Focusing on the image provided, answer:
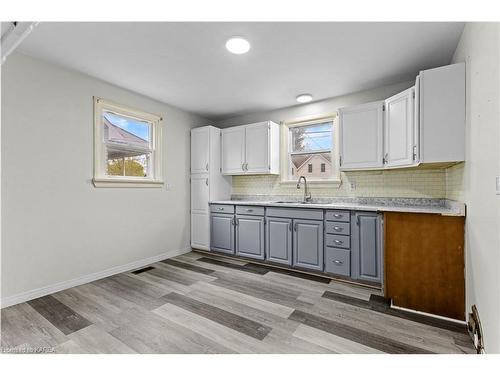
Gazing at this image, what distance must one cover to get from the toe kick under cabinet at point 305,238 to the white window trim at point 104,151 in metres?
1.13

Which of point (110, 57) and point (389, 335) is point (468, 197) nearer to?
point (389, 335)

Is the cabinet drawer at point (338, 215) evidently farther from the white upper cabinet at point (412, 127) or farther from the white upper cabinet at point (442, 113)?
the white upper cabinet at point (442, 113)

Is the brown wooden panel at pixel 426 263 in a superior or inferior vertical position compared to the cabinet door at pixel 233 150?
inferior

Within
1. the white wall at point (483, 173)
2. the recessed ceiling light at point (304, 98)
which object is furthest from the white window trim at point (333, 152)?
the white wall at point (483, 173)

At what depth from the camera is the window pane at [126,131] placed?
3182 mm

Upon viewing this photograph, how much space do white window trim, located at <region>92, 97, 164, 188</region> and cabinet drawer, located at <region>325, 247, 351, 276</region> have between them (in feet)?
8.83

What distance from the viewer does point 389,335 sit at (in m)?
1.82

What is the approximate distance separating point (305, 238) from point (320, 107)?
80.0 inches

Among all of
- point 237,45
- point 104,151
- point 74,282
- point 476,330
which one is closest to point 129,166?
point 104,151

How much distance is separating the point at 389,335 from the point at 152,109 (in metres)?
3.91

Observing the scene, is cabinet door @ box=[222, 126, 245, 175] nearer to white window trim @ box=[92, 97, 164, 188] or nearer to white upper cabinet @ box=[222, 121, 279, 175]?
white upper cabinet @ box=[222, 121, 279, 175]

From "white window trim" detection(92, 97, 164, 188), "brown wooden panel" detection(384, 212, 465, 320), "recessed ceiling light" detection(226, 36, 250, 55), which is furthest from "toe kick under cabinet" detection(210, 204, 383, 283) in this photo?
"recessed ceiling light" detection(226, 36, 250, 55)

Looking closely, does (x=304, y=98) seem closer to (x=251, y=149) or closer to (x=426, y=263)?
(x=251, y=149)
